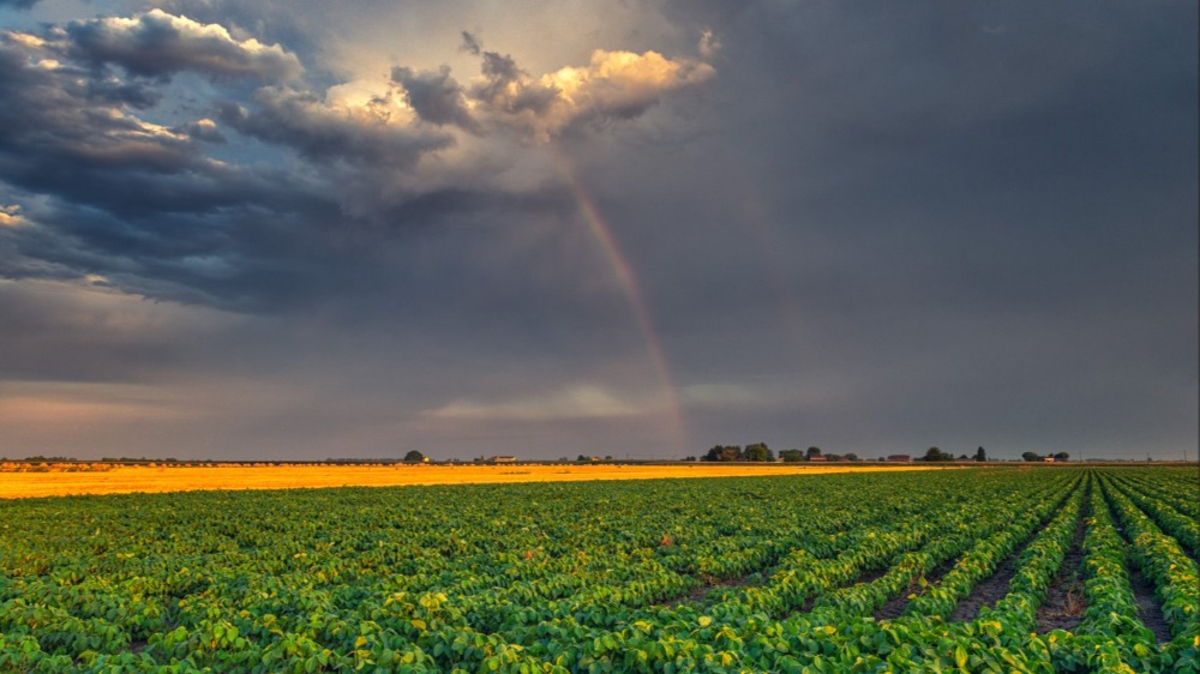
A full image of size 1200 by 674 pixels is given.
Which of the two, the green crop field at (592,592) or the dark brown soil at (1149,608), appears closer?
the green crop field at (592,592)

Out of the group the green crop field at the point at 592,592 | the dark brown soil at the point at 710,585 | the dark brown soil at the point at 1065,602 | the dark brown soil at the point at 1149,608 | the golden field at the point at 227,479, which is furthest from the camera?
the golden field at the point at 227,479

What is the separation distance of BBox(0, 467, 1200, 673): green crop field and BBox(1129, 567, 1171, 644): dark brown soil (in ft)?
0.36

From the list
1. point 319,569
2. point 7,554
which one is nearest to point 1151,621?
point 319,569

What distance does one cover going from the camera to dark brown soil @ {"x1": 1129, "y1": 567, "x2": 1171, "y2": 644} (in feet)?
50.4

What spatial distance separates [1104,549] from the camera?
22172mm

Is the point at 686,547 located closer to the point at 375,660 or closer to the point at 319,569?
the point at 319,569

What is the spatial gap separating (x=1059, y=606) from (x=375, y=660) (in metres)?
16.7

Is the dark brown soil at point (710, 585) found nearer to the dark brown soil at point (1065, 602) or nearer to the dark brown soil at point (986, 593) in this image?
the dark brown soil at point (986, 593)

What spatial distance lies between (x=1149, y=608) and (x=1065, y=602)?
1.87 m

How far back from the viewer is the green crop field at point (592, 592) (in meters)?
9.56

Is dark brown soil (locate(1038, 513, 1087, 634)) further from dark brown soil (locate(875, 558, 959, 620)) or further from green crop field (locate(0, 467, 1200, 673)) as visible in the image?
dark brown soil (locate(875, 558, 959, 620))

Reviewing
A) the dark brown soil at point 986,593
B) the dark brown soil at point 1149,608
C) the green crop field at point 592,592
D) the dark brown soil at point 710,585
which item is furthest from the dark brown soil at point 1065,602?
the dark brown soil at point 710,585

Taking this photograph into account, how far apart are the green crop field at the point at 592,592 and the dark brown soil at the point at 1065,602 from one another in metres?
0.09

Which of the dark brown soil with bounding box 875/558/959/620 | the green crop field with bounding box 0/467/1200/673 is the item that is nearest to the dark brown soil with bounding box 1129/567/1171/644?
the green crop field with bounding box 0/467/1200/673
